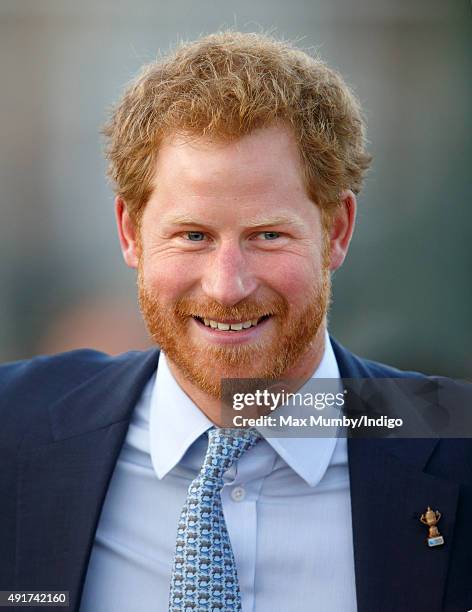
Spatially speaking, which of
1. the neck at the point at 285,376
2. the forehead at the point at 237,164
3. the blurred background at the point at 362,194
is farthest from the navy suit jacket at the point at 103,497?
the blurred background at the point at 362,194

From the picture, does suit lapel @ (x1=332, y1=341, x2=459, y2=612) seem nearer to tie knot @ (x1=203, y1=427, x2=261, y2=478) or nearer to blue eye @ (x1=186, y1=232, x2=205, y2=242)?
tie knot @ (x1=203, y1=427, x2=261, y2=478)

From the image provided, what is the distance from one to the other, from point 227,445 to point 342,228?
71 cm

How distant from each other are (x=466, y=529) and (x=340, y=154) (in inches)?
40.0

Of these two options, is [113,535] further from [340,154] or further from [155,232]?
[340,154]

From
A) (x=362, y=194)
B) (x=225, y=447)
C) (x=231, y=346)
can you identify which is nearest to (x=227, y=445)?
(x=225, y=447)

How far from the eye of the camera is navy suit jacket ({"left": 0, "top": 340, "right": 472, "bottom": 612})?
196cm

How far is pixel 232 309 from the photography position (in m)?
2.04

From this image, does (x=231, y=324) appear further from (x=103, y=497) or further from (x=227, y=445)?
(x=103, y=497)

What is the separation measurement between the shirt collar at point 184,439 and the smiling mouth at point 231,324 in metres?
0.22

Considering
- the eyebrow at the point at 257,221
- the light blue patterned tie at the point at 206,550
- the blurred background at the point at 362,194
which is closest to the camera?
the light blue patterned tie at the point at 206,550

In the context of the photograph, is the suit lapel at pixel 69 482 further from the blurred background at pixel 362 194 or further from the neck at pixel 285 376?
the blurred background at pixel 362 194

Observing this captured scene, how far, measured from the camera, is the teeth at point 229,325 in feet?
6.87

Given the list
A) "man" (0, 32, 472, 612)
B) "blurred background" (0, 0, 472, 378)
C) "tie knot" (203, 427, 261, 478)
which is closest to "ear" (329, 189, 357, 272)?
"man" (0, 32, 472, 612)

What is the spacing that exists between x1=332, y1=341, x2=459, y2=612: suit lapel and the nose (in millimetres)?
478
